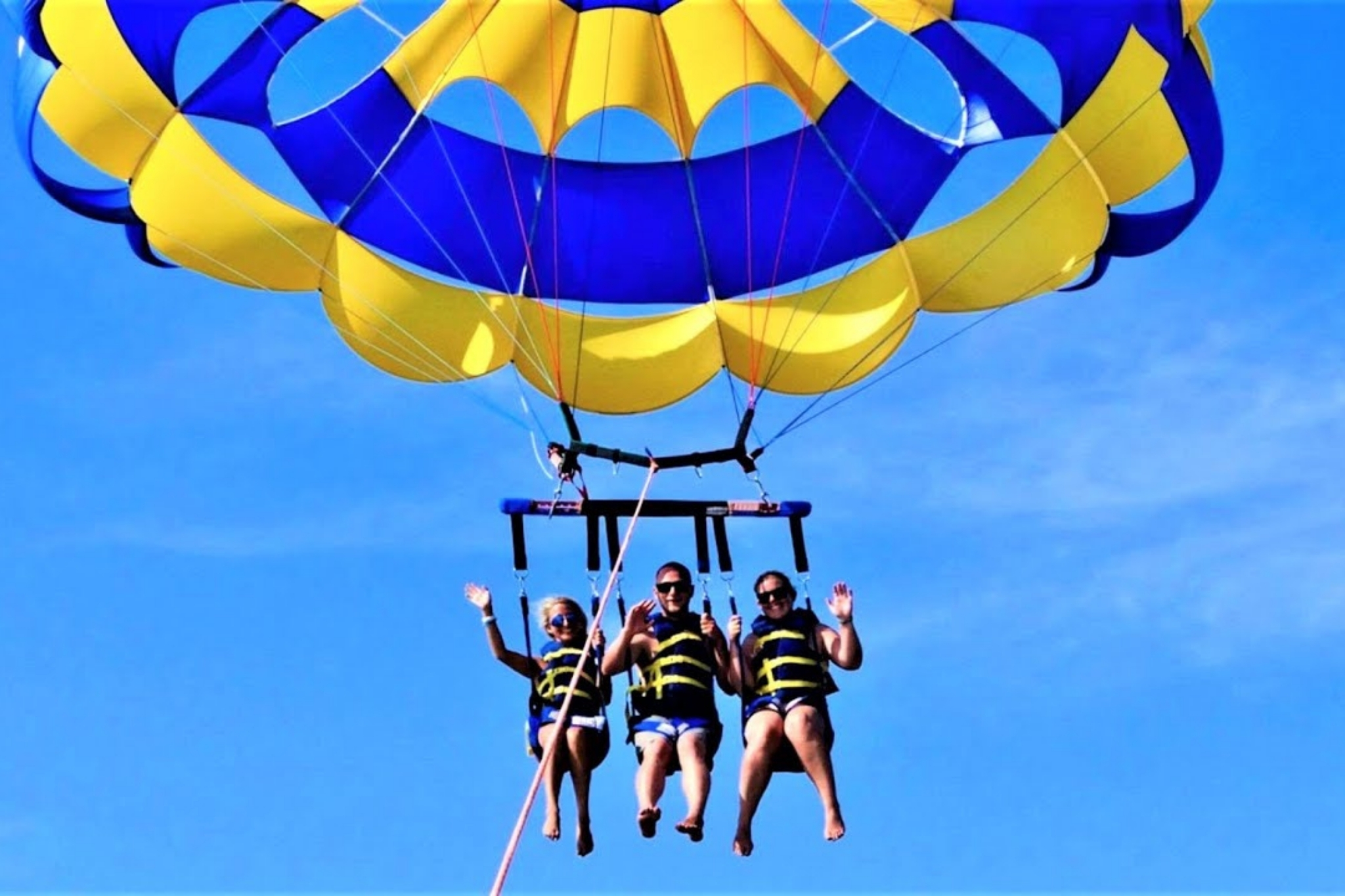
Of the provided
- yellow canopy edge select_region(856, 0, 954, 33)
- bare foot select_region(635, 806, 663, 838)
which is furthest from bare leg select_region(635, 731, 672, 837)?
yellow canopy edge select_region(856, 0, 954, 33)

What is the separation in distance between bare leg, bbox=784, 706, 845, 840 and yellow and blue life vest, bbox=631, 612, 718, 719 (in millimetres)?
358

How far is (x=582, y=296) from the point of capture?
1119cm

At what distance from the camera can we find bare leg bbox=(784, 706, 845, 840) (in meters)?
9.08

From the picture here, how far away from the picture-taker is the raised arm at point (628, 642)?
926 cm

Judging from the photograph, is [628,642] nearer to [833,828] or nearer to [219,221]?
[833,828]

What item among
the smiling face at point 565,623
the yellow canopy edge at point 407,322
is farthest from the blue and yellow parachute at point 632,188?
the smiling face at point 565,623

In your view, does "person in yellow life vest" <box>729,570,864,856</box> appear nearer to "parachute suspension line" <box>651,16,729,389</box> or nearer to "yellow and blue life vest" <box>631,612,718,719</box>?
"yellow and blue life vest" <box>631,612,718,719</box>

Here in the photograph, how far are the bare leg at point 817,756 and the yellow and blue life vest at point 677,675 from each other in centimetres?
36

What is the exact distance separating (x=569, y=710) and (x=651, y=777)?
18.5 inches

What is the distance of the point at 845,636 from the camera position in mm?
9305

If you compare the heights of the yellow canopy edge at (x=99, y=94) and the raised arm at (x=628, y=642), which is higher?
the yellow canopy edge at (x=99, y=94)

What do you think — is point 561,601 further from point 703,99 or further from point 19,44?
point 19,44

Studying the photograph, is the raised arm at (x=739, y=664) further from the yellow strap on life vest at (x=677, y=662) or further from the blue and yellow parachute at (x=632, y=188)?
the blue and yellow parachute at (x=632, y=188)

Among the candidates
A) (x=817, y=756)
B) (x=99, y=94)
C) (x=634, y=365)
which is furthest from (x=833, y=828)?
(x=99, y=94)
